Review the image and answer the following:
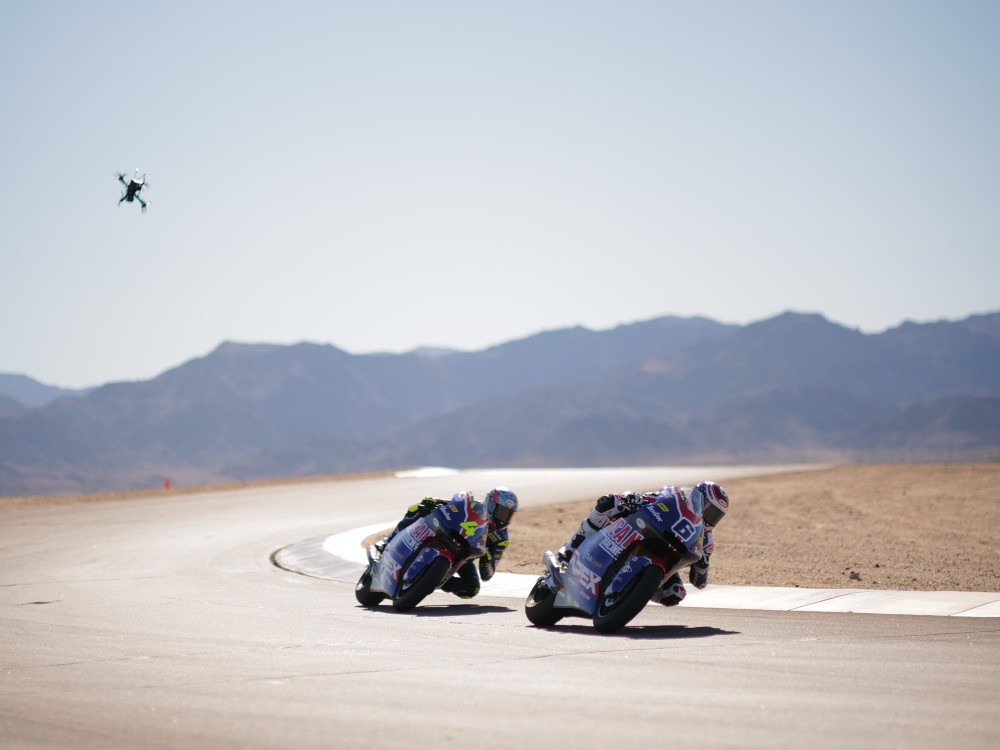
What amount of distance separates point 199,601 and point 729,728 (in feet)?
33.3

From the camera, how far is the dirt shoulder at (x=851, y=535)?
60.6 ft

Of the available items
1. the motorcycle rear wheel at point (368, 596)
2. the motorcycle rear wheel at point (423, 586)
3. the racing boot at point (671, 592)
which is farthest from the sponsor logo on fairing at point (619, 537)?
the motorcycle rear wheel at point (368, 596)

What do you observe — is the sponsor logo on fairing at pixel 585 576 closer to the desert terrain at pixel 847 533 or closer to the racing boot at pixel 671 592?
the racing boot at pixel 671 592

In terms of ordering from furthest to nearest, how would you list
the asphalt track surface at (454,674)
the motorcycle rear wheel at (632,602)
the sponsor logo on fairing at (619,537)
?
the sponsor logo on fairing at (619,537)
the motorcycle rear wheel at (632,602)
the asphalt track surface at (454,674)

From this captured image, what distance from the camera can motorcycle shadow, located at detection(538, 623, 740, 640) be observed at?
40.4 ft

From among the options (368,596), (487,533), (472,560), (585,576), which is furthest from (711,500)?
(368,596)

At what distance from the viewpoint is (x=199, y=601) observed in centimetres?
1622

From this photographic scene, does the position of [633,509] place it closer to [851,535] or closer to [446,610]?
[446,610]

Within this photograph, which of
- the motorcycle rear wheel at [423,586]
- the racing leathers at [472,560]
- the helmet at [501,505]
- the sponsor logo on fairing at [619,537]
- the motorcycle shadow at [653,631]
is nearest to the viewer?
the motorcycle shadow at [653,631]

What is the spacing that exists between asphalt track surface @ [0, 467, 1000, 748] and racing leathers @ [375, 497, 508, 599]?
30cm

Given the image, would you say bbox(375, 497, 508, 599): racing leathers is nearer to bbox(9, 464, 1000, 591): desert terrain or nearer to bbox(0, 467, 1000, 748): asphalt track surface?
bbox(0, 467, 1000, 748): asphalt track surface

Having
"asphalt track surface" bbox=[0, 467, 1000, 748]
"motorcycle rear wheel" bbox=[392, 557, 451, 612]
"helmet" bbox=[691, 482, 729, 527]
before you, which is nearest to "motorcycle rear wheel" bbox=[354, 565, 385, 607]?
"asphalt track surface" bbox=[0, 467, 1000, 748]

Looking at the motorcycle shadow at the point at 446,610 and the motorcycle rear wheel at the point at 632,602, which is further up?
the motorcycle rear wheel at the point at 632,602

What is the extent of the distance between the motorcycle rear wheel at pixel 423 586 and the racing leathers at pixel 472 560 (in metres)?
0.53
